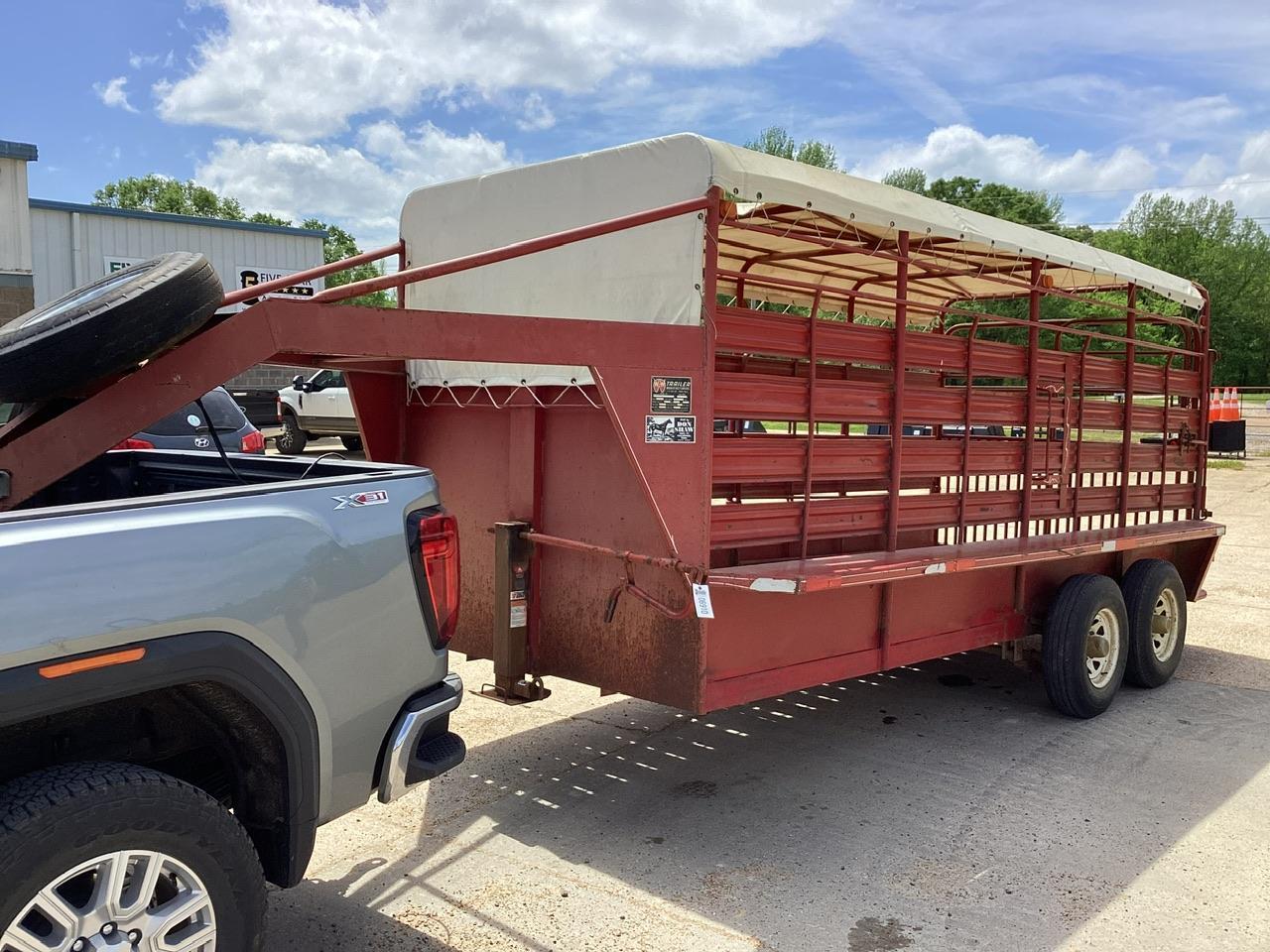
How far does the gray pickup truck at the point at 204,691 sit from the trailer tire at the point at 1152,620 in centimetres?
501

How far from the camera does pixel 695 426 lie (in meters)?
4.03

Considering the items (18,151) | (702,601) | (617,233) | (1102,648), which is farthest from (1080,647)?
(18,151)

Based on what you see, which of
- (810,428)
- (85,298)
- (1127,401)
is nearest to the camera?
(85,298)

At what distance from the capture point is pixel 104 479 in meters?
4.07

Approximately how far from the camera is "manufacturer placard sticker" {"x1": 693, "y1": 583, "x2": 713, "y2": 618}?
4.00m

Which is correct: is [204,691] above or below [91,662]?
below

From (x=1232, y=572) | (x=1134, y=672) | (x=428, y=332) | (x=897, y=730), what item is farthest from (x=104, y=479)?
(x=1232, y=572)

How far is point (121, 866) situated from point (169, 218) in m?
21.7

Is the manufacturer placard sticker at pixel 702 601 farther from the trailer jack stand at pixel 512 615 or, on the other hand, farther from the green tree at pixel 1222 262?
the green tree at pixel 1222 262

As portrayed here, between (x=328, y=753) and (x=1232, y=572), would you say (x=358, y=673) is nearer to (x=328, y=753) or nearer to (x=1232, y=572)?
(x=328, y=753)

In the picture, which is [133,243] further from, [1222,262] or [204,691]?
[1222,262]

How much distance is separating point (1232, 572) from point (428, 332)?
35.2ft

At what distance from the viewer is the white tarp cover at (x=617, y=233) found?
4.10 m

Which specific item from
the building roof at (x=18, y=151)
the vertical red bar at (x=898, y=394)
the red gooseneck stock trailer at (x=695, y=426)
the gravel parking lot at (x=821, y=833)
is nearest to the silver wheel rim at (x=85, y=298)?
the red gooseneck stock trailer at (x=695, y=426)
